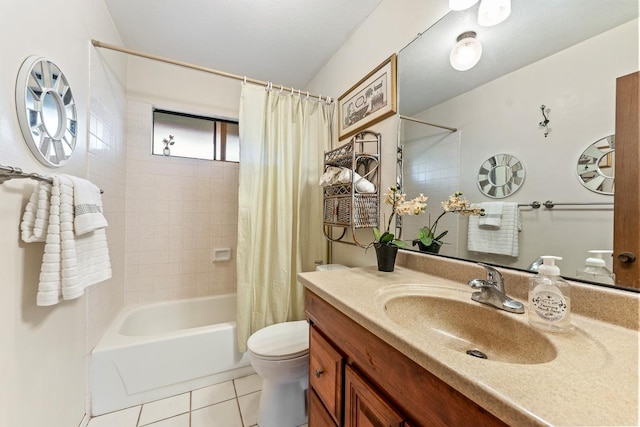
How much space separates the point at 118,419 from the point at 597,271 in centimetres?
224

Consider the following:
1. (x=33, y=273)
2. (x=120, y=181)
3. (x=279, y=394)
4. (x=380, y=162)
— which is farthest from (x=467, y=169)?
(x=120, y=181)

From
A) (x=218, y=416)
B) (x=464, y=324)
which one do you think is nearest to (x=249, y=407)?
(x=218, y=416)

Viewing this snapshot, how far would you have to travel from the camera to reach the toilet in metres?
1.18

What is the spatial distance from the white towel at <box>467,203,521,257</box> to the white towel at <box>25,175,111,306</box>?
5.07ft

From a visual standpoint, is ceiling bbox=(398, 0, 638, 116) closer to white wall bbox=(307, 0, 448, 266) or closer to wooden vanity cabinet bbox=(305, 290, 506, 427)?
white wall bbox=(307, 0, 448, 266)

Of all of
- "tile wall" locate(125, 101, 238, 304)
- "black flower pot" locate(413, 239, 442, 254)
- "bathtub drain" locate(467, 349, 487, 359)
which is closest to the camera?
"bathtub drain" locate(467, 349, 487, 359)

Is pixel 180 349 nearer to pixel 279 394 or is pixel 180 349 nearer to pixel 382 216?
pixel 279 394

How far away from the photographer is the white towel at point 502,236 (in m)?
0.84

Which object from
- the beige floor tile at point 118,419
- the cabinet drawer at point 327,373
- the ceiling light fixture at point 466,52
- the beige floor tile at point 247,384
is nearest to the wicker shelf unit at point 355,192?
the ceiling light fixture at point 466,52

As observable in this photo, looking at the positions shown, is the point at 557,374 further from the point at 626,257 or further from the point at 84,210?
the point at 84,210

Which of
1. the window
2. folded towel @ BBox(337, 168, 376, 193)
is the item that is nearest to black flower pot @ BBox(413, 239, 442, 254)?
A: folded towel @ BBox(337, 168, 376, 193)

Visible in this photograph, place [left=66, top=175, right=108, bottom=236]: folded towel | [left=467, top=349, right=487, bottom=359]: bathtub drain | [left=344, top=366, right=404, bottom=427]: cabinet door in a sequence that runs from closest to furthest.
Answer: [left=344, top=366, right=404, bottom=427]: cabinet door, [left=467, top=349, right=487, bottom=359]: bathtub drain, [left=66, top=175, right=108, bottom=236]: folded towel

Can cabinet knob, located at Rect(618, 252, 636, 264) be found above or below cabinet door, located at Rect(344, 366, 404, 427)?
above

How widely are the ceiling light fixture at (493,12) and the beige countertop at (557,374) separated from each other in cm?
99
